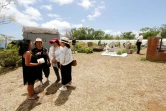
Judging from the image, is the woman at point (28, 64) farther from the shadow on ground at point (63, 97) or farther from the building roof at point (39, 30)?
the building roof at point (39, 30)

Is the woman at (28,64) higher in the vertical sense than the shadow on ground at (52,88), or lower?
higher

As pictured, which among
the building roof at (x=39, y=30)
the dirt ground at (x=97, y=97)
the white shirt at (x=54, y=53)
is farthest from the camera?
the building roof at (x=39, y=30)

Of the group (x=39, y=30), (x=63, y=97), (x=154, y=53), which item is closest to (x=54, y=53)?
(x=63, y=97)

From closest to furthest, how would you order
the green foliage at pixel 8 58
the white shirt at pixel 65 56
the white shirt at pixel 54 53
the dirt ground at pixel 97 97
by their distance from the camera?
the dirt ground at pixel 97 97, the white shirt at pixel 65 56, the white shirt at pixel 54 53, the green foliage at pixel 8 58

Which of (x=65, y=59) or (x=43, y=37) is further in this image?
(x=43, y=37)

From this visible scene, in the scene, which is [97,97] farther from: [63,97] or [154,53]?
[154,53]

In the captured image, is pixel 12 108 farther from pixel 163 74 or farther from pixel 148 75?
pixel 163 74

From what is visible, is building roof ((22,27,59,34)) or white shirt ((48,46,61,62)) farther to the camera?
building roof ((22,27,59,34))

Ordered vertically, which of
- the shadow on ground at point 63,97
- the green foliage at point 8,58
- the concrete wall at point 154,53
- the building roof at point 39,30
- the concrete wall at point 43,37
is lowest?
the shadow on ground at point 63,97

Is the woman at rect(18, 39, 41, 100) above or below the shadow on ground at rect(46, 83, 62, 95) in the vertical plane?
above

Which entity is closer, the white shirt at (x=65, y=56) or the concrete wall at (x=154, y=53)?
the white shirt at (x=65, y=56)

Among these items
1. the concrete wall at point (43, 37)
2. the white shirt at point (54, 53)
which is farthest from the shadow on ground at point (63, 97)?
the concrete wall at point (43, 37)

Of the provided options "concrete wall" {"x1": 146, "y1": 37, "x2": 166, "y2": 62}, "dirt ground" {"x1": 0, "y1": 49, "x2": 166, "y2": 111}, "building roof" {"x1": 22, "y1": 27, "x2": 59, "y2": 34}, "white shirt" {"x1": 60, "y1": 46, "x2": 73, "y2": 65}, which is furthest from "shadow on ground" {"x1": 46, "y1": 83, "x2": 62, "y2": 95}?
"building roof" {"x1": 22, "y1": 27, "x2": 59, "y2": 34}

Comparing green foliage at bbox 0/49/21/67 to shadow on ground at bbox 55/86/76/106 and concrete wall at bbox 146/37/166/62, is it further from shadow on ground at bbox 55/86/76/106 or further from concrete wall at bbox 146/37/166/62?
concrete wall at bbox 146/37/166/62
